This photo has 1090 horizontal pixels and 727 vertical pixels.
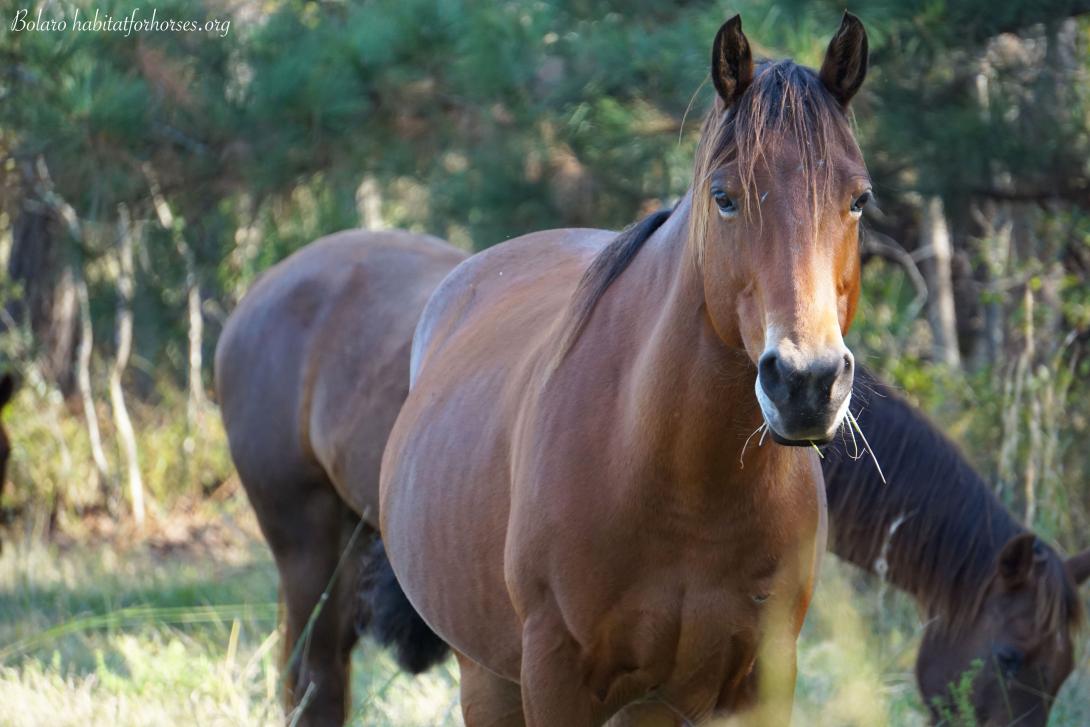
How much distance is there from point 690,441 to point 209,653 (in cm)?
343

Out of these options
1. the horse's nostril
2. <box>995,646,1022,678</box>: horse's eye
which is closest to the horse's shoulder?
the horse's nostril

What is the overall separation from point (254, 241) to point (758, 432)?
6.99 m

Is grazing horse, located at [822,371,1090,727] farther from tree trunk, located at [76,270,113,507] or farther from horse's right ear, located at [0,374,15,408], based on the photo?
tree trunk, located at [76,270,113,507]

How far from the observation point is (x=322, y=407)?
13.8 feet

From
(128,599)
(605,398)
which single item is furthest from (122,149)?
(605,398)

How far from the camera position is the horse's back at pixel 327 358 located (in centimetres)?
407

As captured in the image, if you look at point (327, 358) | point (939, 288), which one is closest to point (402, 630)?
point (327, 358)

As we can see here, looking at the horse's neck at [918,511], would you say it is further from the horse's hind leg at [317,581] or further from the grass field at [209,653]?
the horse's hind leg at [317,581]

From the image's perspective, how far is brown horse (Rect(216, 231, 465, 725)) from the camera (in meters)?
4.11

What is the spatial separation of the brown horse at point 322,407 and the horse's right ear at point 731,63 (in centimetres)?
218

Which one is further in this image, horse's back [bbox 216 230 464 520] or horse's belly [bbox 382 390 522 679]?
horse's back [bbox 216 230 464 520]

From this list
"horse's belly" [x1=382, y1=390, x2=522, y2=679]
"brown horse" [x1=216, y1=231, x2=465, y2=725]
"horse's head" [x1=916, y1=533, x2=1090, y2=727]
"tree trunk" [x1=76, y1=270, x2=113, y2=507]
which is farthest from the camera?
"tree trunk" [x1=76, y1=270, x2=113, y2=507]

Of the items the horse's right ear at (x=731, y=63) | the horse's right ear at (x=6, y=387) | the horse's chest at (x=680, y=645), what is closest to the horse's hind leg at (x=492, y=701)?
the horse's chest at (x=680, y=645)

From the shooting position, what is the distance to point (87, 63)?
559 centimetres
